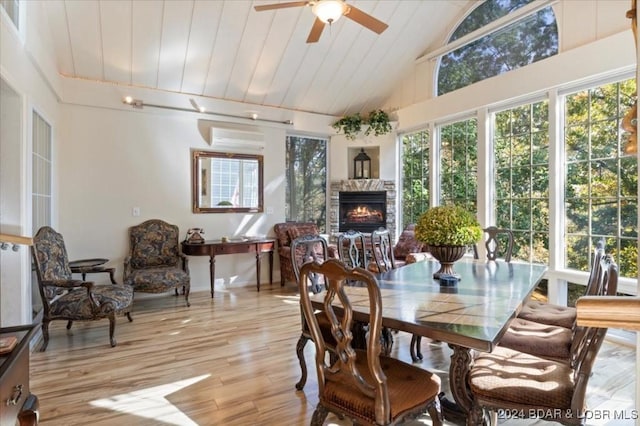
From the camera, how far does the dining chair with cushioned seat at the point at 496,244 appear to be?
11.5ft

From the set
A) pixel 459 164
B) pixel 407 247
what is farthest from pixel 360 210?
pixel 459 164

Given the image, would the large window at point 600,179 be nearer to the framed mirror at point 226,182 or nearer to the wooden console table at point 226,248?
the wooden console table at point 226,248

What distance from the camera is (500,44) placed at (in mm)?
4625

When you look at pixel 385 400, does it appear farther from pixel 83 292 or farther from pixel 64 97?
pixel 64 97

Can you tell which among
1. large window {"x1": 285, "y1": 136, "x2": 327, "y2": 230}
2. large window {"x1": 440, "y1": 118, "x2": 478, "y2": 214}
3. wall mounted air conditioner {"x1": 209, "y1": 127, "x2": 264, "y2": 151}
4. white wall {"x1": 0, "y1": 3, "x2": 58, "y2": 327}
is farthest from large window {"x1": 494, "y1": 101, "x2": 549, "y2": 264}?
white wall {"x1": 0, "y1": 3, "x2": 58, "y2": 327}

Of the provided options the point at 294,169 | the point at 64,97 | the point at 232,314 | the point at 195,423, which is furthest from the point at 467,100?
the point at 64,97

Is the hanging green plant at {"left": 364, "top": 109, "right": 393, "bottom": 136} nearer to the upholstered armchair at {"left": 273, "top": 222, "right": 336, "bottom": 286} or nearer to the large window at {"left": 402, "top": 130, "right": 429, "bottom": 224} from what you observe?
the large window at {"left": 402, "top": 130, "right": 429, "bottom": 224}

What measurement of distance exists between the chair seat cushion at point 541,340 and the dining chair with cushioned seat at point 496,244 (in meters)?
1.30

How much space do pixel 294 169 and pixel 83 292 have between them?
3728 mm

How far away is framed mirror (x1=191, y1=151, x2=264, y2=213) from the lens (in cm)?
518

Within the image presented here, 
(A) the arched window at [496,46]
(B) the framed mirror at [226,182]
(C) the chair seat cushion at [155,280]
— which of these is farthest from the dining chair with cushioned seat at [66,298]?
(A) the arched window at [496,46]

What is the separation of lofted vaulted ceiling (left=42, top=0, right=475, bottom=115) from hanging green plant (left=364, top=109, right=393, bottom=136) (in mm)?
406

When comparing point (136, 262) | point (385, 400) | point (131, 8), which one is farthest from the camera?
point (136, 262)

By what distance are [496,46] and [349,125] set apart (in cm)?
244
